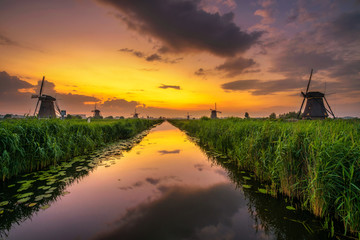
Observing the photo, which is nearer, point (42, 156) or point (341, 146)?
point (341, 146)

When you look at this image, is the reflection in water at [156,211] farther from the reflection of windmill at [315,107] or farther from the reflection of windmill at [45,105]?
the reflection of windmill at [45,105]

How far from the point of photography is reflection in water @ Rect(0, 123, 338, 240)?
11.0 feet

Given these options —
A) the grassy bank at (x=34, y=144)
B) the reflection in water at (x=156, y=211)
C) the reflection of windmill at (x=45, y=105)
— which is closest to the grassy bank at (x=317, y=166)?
the reflection in water at (x=156, y=211)

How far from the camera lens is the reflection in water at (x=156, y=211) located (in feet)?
11.0

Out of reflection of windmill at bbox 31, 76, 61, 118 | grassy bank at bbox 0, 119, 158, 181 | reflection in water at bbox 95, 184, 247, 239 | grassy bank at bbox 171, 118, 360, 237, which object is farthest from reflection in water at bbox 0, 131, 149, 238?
reflection of windmill at bbox 31, 76, 61, 118

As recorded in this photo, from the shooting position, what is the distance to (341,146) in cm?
338

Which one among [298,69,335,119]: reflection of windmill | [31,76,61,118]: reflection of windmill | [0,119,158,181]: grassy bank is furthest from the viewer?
[31,76,61,118]: reflection of windmill

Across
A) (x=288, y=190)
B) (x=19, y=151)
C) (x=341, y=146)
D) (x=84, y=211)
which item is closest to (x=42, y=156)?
(x=19, y=151)

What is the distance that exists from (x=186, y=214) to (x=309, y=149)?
11.3 feet

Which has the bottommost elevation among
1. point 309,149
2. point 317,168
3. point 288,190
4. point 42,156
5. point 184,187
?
point 184,187

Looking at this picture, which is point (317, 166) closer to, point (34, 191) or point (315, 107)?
point (34, 191)

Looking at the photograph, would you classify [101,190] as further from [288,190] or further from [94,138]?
[94,138]

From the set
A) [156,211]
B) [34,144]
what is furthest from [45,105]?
[156,211]

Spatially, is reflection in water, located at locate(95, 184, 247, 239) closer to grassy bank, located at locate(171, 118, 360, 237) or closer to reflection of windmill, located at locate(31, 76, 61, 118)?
grassy bank, located at locate(171, 118, 360, 237)
